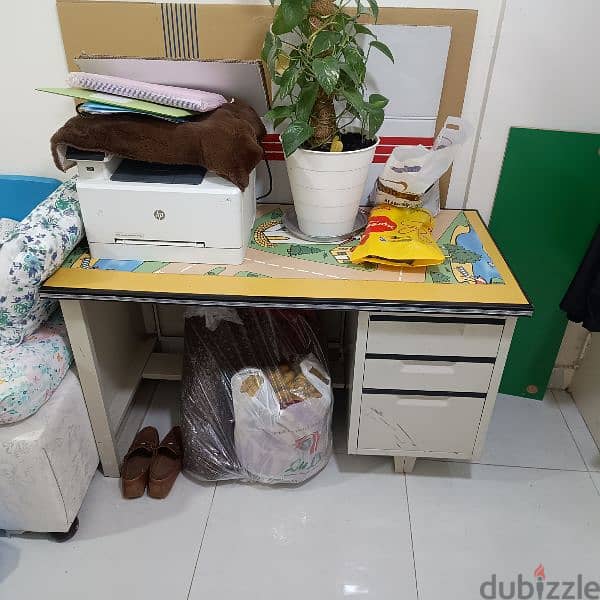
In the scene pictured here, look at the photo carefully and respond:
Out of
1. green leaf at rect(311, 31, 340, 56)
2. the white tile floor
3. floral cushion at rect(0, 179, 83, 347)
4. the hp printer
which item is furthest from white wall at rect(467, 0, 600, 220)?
floral cushion at rect(0, 179, 83, 347)

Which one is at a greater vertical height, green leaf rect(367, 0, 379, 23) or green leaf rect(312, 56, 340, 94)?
green leaf rect(367, 0, 379, 23)

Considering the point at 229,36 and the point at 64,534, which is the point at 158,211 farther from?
the point at 64,534

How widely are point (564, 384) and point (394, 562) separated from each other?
3.36ft

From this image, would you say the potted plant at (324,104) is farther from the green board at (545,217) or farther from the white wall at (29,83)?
the white wall at (29,83)

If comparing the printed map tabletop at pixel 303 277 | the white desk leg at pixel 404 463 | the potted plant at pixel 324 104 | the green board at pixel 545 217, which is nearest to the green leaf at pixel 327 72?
the potted plant at pixel 324 104

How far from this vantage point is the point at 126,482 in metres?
1.57

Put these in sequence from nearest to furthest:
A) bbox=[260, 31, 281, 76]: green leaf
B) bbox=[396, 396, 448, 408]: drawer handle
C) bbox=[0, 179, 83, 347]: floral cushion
A: 1. bbox=[0, 179, 83, 347]: floral cushion
2. bbox=[260, 31, 281, 76]: green leaf
3. bbox=[396, 396, 448, 408]: drawer handle

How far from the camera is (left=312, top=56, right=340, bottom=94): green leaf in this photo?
1231 millimetres

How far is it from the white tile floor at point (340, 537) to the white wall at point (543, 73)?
1000 millimetres

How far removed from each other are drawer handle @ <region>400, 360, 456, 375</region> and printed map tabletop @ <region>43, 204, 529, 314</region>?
0.71 ft

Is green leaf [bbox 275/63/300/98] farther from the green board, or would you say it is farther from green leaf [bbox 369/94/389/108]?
the green board

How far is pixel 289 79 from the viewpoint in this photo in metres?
1.30

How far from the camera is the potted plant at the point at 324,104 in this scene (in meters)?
1.27

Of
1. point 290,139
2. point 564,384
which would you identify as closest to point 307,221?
point 290,139
